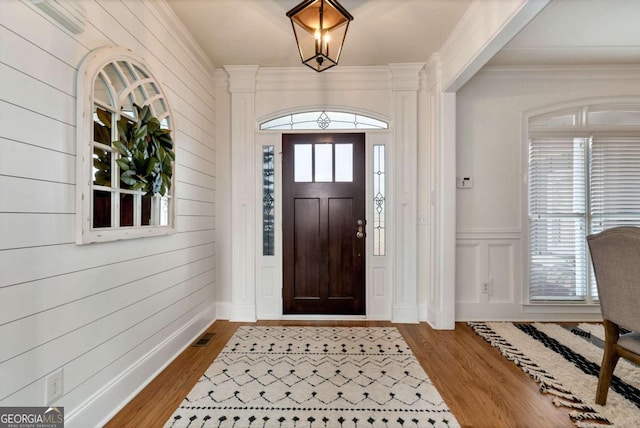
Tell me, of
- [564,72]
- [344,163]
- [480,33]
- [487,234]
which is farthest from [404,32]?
[487,234]

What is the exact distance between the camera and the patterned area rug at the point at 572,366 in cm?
184

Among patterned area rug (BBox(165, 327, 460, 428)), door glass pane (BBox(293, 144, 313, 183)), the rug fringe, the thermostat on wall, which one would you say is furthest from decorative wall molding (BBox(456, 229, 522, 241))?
door glass pane (BBox(293, 144, 313, 183))

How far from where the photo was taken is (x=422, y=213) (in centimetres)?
349

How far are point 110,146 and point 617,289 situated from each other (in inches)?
120

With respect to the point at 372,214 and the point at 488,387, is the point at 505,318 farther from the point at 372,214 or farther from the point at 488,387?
the point at 372,214

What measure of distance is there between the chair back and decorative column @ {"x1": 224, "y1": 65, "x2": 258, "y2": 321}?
2997 millimetres

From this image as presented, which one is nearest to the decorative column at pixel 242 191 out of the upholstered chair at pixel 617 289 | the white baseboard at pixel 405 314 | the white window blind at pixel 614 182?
the white baseboard at pixel 405 314

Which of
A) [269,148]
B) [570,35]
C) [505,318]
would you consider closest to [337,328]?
[505,318]

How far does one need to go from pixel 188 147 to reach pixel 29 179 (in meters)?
1.59

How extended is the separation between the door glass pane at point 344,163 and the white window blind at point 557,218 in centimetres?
201

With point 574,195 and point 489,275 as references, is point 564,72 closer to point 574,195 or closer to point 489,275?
point 574,195

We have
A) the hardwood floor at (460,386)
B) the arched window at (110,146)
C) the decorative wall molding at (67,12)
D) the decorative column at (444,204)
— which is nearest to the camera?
the decorative wall molding at (67,12)

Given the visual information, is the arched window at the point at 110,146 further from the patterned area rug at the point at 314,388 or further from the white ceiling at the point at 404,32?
the patterned area rug at the point at 314,388

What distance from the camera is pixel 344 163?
357 centimetres
